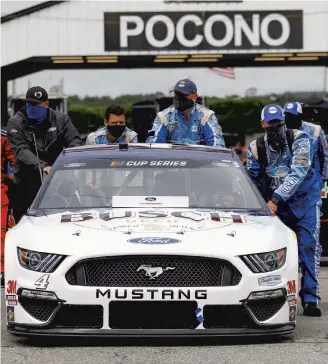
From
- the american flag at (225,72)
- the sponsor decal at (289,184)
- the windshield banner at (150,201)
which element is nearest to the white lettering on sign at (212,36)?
the american flag at (225,72)

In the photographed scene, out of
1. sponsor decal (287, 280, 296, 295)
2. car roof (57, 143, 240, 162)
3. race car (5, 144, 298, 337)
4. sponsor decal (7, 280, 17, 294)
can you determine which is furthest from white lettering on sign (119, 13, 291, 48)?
sponsor decal (7, 280, 17, 294)

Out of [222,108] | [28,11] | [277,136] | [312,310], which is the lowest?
[312,310]

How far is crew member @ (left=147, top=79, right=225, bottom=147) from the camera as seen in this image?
1035 centimetres

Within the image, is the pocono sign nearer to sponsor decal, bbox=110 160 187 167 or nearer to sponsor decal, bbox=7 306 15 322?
sponsor decal, bbox=110 160 187 167

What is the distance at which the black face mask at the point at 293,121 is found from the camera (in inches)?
390

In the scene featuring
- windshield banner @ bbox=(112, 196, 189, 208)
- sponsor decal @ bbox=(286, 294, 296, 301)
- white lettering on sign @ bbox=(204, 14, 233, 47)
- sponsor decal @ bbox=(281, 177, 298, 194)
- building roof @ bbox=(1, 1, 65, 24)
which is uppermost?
building roof @ bbox=(1, 1, 65, 24)

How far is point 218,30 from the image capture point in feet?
109

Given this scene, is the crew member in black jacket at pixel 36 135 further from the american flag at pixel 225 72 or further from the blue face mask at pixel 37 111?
the american flag at pixel 225 72

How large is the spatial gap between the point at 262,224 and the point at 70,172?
163 cm

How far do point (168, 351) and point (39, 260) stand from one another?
3.27ft

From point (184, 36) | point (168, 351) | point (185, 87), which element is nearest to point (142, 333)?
point (168, 351)

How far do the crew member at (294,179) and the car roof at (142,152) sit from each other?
0.53m

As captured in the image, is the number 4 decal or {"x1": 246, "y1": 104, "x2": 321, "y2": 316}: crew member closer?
the number 4 decal

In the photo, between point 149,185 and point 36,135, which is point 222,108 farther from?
point 149,185
